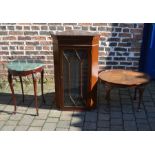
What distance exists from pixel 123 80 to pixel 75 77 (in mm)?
759

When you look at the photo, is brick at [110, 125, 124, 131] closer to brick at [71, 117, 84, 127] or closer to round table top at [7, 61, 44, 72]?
brick at [71, 117, 84, 127]

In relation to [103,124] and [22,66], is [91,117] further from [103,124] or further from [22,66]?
[22,66]

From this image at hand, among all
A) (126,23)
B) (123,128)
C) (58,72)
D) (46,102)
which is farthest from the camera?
(126,23)

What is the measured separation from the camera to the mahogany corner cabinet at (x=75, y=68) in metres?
3.91

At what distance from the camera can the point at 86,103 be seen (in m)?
4.36

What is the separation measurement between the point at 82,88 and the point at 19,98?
1.31 metres

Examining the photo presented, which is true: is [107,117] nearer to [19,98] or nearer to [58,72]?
[58,72]

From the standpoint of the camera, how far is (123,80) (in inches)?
167

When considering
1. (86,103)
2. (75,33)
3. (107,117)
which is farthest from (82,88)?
(75,33)

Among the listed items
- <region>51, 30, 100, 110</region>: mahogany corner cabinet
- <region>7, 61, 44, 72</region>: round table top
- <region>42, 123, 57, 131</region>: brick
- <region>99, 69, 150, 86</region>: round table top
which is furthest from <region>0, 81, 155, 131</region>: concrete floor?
<region>7, 61, 44, 72</region>: round table top

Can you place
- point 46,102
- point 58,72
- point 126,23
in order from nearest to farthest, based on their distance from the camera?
point 58,72 < point 46,102 < point 126,23

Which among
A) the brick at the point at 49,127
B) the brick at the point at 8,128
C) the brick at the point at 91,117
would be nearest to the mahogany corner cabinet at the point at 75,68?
the brick at the point at 91,117

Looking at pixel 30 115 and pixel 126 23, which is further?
pixel 126 23

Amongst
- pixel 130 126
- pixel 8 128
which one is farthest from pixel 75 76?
pixel 8 128
